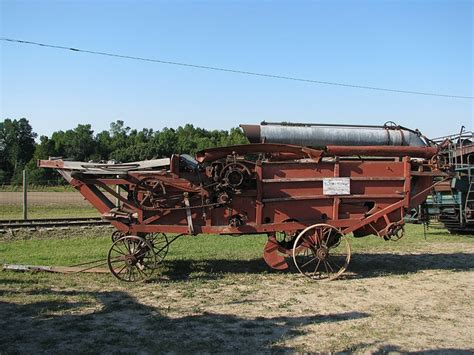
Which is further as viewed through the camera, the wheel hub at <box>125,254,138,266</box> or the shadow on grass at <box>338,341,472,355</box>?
the wheel hub at <box>125,254,138,266</box>

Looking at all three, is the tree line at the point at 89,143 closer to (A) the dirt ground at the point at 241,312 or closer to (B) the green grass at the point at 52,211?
(B) the green grass at the point at 52,211

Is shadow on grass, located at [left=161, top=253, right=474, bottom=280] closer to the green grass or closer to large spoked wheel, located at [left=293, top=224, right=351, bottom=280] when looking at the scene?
large spoked wheel, located at [left=293, top=224, right=351, bottom=280]

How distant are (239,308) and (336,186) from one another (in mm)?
3261

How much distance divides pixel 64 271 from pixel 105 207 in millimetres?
1471

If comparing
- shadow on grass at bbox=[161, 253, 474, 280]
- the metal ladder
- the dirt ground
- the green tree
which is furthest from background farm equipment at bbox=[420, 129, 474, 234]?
the green tree

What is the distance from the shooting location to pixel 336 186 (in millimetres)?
9016

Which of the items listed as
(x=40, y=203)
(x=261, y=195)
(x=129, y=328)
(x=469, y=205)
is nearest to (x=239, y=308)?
(x=129, y=328)

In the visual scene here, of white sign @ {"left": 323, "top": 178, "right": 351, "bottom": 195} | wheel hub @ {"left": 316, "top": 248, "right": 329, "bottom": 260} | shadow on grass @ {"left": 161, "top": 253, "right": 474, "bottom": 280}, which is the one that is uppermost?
white sign @ {"left": 323, "top": 178, "right": 351, "bottom": 195}

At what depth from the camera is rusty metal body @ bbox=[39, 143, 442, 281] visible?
28.9ft

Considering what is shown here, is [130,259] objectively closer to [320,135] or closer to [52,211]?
[320,135]

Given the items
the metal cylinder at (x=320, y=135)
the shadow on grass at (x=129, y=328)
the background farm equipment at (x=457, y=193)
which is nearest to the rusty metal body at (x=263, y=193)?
the metal cylinder at (x=320, y=135)

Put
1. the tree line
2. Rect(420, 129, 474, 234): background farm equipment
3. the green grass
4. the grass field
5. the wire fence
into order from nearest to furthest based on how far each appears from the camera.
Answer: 1. the grass field
2. Rect(420, 129, 474, 234): background farm equipment
3. the wire fence
4. the green grass
5. the tree line

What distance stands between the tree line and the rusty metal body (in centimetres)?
6572

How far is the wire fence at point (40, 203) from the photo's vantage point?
21172 mm
